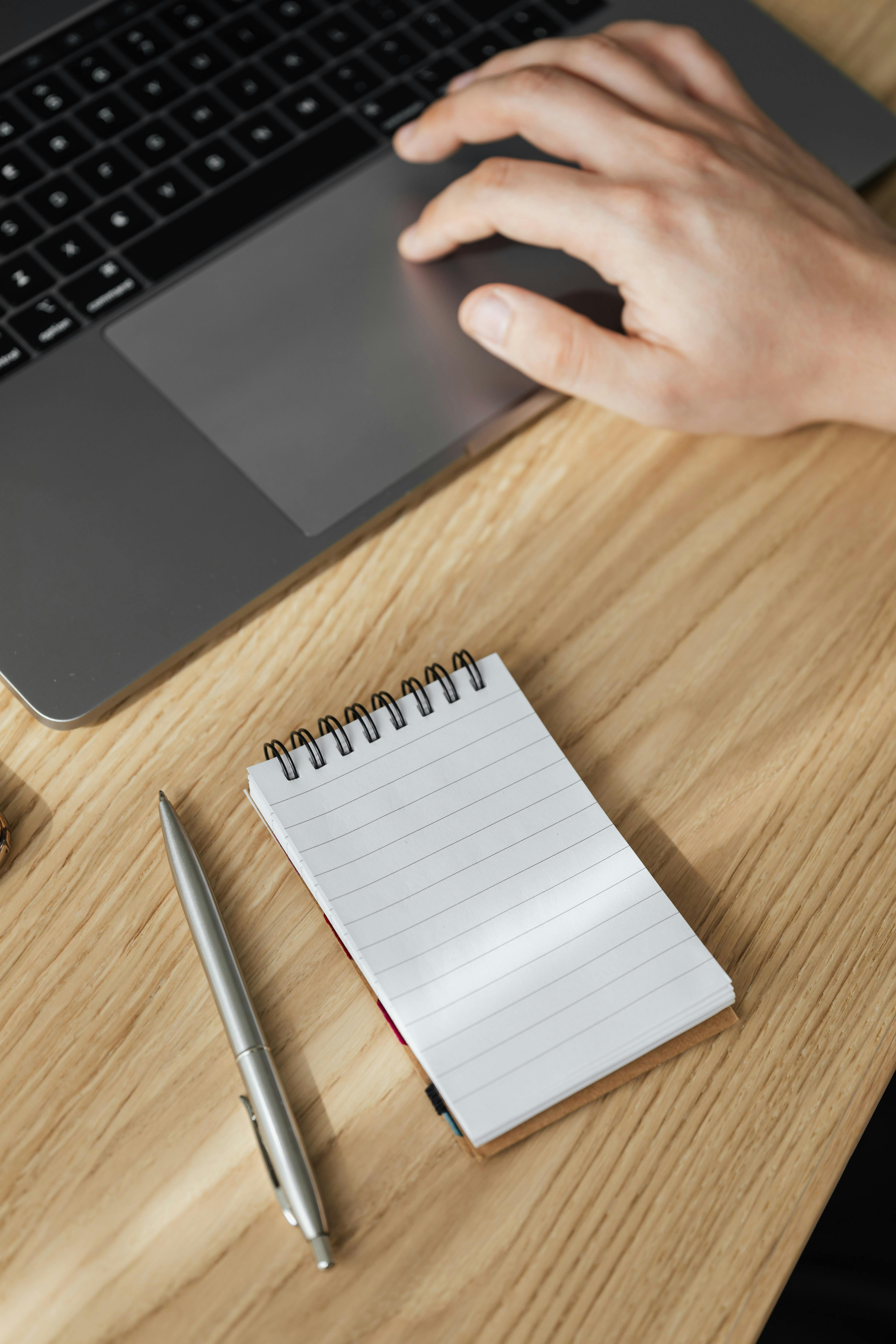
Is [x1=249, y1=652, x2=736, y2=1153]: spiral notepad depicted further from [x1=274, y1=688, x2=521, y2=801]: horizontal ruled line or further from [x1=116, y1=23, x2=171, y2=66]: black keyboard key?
[x1=116, y1=23, x2=171, y2=66]: black keyboard key

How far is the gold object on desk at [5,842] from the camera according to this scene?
52cm

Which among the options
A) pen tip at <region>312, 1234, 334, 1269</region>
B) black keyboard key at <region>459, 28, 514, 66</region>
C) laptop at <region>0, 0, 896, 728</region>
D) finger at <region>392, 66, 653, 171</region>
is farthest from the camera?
black keyboard key at <region>459, 28, 514, 66</region>

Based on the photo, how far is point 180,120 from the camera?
722 millimetres

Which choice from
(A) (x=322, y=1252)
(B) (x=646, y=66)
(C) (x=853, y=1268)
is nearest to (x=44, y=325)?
(B) (x=646, y=66)

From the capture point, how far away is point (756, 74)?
0.79 m

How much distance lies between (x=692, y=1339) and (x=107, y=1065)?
0.95 ft

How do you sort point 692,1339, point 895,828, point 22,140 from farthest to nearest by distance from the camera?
point 22,140 → point 895,828 → point 692,1339

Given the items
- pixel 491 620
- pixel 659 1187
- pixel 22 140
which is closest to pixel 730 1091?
pixel 659 1187

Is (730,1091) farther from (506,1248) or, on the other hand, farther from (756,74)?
(756,74)

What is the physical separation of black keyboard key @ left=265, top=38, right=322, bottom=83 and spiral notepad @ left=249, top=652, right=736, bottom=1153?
492mm

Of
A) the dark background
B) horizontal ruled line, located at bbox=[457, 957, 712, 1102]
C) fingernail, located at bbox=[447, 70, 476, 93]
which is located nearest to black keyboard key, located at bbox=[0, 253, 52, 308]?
fingernail, located at bbox=[447, 70, 476, 93]

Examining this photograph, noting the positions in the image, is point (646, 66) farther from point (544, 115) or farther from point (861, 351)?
point (861, 351)

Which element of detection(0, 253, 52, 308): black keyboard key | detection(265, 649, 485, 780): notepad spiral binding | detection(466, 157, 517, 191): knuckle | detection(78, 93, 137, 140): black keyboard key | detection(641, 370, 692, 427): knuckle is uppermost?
detection(78, 93, 137, 140): black keyboard key

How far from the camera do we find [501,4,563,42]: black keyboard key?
0.80 metres
